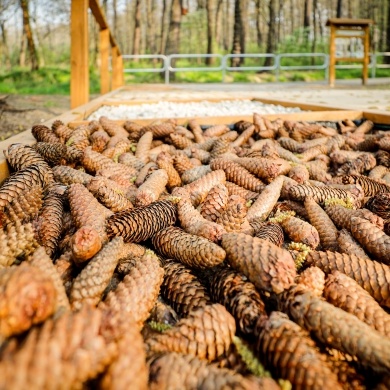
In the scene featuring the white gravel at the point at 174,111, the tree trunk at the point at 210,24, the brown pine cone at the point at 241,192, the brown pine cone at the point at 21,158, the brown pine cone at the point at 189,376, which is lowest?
the brown pine cone at the point at 189,376

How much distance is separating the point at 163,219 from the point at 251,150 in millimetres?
1319

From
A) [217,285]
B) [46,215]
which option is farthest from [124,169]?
[217,285]

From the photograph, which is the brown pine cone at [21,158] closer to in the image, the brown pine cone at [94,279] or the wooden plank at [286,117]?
the brown pine cone at [94,279]

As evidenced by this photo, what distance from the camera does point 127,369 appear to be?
73 centimetres

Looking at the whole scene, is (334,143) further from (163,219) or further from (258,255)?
(258,255)

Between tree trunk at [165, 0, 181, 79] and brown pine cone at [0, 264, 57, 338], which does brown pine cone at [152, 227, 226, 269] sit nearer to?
brown pine cone at [0, 264, 57, 338]

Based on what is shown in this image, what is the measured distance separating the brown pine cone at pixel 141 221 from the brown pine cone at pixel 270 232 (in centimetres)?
34

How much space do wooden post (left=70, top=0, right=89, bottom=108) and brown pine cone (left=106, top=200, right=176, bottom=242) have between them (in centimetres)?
391

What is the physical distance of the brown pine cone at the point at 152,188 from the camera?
6.03 ft

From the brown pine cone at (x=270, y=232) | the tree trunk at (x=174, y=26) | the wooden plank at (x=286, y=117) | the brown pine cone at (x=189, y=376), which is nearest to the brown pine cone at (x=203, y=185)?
the brown pine cone at (x=270, y=232)

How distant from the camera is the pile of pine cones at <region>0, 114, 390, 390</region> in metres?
0.76

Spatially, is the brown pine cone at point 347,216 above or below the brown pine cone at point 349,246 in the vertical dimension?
above

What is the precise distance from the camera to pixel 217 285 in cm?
119

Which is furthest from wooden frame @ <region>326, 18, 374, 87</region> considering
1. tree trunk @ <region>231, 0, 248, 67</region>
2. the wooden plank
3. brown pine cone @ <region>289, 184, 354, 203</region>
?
brown pine cone @ <region>289, 184, 354, 203</region>
